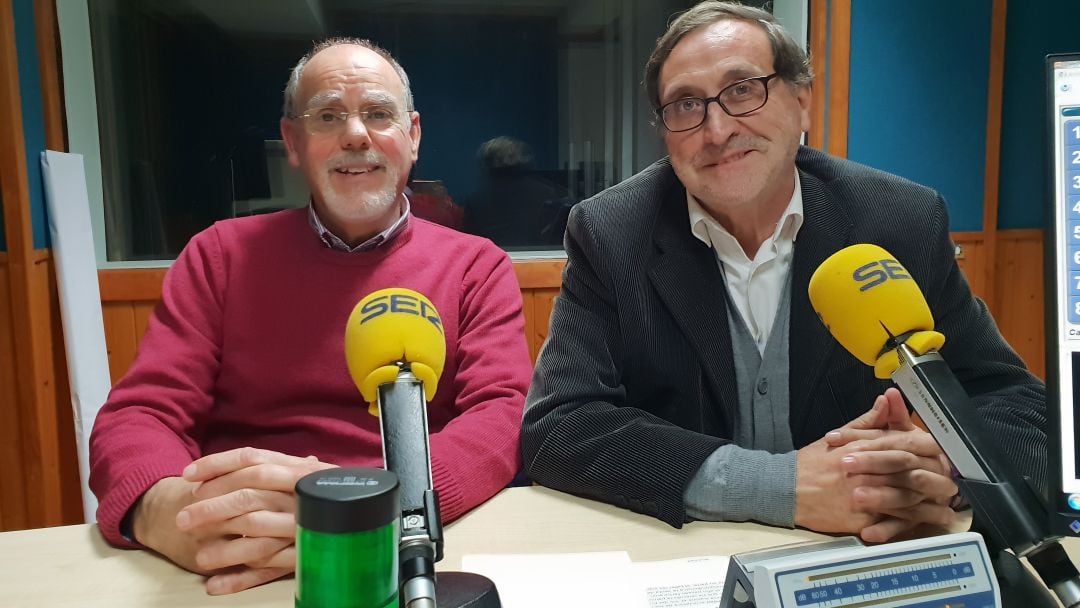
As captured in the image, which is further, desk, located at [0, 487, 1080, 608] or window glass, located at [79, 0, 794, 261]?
window glass, located at [79, 0, 794, 261]

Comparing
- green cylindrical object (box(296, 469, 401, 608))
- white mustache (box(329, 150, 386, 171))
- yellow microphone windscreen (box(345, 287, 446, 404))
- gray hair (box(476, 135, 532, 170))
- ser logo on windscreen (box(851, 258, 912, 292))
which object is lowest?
green cylindrical object (box(296, 469, 401, 608))

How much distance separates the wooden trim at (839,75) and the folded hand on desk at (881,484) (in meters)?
1.93

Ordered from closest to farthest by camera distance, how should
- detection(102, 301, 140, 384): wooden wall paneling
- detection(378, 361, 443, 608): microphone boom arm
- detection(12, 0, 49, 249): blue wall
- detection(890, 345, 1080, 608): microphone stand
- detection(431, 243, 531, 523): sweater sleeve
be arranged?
detection(378, 361, 443, 608): microphone boom arm, detection(890, 345, 1080, 608): microphone stand, detection(431, 243, 531, 523): sweater sleeve, detection(12, 0, 49, 249): blue wall, detection(102, 301, 140, 384): wooden wall paneling

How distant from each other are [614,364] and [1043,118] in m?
0.80

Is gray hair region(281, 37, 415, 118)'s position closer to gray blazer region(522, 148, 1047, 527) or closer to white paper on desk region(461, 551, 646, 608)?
gray blazer region(522, 148, 1047, 527)

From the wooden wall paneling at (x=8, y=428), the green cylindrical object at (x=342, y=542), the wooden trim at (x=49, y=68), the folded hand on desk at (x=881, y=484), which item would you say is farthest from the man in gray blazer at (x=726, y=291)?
the wooden trim at (x=49, y=68)

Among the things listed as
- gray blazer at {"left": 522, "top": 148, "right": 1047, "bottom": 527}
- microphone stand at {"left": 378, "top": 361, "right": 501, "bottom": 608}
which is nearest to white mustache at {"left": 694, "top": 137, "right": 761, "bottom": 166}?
gray blazer at {"left": 522, "top": 148, "right": 1047, "bottom": 527}

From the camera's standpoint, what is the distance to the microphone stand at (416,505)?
1.85 ft

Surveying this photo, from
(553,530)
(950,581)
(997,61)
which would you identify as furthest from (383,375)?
(997,61)

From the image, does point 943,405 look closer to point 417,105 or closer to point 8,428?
point 417,105

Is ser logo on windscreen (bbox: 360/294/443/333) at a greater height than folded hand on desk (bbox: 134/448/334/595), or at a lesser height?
greater

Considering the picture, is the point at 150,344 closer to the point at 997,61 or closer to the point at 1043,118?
the point at 1043,118

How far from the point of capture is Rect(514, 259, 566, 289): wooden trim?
2.78m

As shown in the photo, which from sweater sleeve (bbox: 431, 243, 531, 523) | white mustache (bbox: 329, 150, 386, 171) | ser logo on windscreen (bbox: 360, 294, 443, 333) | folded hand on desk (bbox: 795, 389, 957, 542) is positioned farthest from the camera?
white mustache (bbox: 329, 150, 386, 171)
